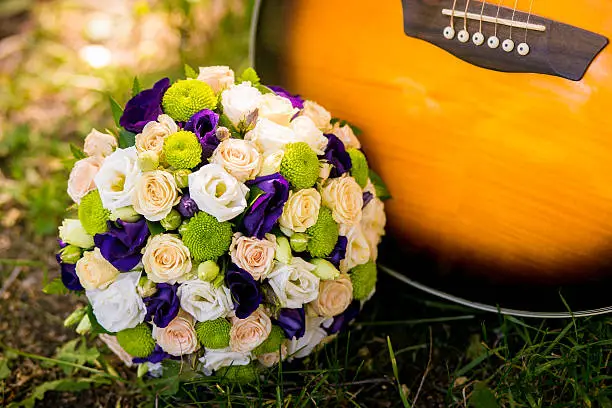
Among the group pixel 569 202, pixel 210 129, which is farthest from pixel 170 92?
pixel 569 202

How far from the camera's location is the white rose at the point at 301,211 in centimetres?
93

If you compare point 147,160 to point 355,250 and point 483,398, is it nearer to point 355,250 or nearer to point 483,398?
point 355,250

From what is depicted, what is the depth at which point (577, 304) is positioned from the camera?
1062mm

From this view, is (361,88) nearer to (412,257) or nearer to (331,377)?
(412,257)

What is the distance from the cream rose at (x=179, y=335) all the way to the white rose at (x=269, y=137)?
26 cm

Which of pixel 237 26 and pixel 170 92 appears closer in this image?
pixel 170 92

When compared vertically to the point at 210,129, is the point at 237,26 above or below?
below

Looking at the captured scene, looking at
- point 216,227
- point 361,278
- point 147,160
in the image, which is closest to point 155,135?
point 147,160

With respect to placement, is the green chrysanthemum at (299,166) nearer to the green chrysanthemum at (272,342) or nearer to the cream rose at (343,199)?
the cream rose at (343,199)

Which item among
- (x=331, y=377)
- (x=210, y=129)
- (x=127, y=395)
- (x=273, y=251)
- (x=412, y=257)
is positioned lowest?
(x=127, y=395)

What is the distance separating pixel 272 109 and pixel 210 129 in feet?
0.35

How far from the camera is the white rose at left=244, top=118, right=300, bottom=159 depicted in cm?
97

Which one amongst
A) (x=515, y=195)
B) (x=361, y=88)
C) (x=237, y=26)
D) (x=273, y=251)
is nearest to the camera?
(x=273, y=251)

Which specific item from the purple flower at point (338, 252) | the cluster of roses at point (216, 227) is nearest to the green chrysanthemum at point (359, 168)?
the cluster of roses at point (216, 227)
